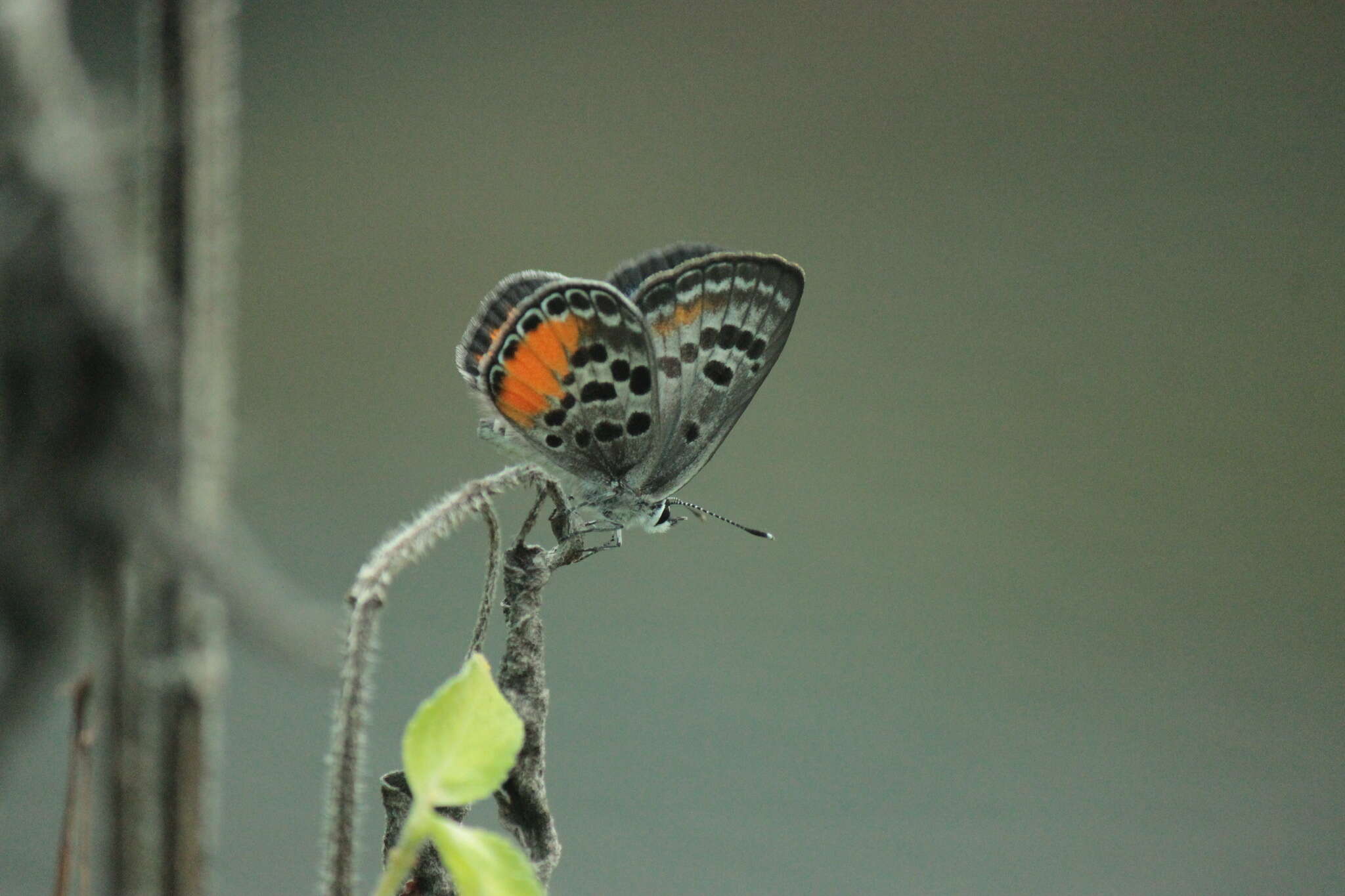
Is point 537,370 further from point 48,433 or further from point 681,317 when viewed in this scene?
point 48,433

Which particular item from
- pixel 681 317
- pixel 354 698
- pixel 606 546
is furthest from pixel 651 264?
pixel 354 698

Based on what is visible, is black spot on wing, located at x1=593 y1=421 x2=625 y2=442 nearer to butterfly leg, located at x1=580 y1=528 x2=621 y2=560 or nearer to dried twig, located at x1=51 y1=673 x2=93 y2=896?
butterfly leg, located at x1=580 y1=528 x2=621 y2=560

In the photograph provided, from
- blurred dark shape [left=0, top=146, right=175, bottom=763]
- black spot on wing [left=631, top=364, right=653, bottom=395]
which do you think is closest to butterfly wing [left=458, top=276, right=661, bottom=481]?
black spot on wing [left=631, top=364, right=653, bottom=395]

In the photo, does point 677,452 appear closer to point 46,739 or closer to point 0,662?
point 0,662

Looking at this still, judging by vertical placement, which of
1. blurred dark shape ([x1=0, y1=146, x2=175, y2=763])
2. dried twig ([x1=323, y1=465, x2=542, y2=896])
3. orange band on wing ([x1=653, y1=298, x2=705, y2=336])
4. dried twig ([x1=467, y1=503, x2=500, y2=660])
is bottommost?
dried twig ([x1=323, y1=465, x2=542, y2=896])

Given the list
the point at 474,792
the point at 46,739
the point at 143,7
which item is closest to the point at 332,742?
the point at 474,792

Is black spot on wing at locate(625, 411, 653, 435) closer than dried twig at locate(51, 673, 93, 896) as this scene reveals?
No

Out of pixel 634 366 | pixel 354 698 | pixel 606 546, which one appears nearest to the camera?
pixel 354 698
